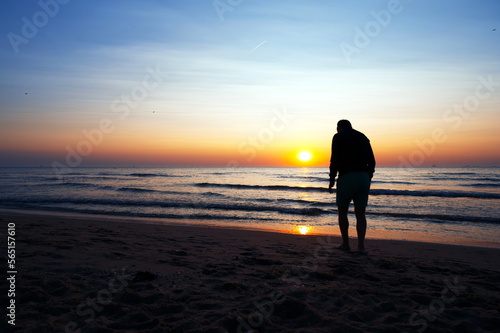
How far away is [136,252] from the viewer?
5055 millimetres

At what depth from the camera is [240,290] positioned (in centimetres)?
336

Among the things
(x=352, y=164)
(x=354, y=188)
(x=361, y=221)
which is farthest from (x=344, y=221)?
(x=352, y=164)

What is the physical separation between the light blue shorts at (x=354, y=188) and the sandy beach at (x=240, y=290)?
32.7 inches

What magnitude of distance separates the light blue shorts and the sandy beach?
2.73 ft

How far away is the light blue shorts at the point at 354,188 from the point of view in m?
5.06

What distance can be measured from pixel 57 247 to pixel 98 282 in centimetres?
203

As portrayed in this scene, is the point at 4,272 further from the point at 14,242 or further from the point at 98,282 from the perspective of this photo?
the point at 14,242

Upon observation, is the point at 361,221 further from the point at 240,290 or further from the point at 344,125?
the point at 240,290

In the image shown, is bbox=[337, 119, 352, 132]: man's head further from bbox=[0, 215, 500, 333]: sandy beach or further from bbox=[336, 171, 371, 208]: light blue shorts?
bbox=[0, 215, 500, 333]: sandy beach

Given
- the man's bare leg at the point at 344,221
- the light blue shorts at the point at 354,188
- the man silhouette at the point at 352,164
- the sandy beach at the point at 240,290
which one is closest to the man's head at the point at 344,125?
the man silhouette at the point at 352,164

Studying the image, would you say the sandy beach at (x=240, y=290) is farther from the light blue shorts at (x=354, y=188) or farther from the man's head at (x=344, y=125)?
the man's head at (x=344, y=125)

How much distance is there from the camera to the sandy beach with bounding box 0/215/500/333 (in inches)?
104

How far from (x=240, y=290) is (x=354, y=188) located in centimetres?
257

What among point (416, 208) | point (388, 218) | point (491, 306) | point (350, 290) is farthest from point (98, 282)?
point (416, 208)
